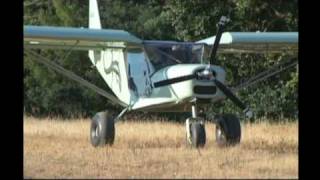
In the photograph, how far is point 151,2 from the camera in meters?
34.4

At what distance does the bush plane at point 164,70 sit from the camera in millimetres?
12094

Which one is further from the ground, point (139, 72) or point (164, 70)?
point (164, 70)

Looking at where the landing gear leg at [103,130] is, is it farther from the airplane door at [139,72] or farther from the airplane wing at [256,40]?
the airplane wing at [256,40]

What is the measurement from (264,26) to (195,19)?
116 inches

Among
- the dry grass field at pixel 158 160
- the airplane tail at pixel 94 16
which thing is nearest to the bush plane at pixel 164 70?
the dry grass field at pixel 158 160

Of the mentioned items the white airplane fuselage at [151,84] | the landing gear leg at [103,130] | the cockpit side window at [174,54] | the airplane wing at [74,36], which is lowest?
the landing gear leg at [103,130]

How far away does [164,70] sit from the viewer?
1304 cm

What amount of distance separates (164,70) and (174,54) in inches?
20.6

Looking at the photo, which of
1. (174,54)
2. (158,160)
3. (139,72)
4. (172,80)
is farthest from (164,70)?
(158,160)

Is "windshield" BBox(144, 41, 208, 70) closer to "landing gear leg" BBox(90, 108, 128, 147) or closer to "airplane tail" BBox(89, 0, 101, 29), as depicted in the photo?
"landing gear leg" BBox(90, 108, 128, 147)

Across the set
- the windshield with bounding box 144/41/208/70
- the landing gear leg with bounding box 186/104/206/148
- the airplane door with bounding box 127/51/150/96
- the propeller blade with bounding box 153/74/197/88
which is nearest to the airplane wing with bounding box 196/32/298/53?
the windshield with bounding box 144/41/208/70

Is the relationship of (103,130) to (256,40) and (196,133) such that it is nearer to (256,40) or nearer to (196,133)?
(196,133)
